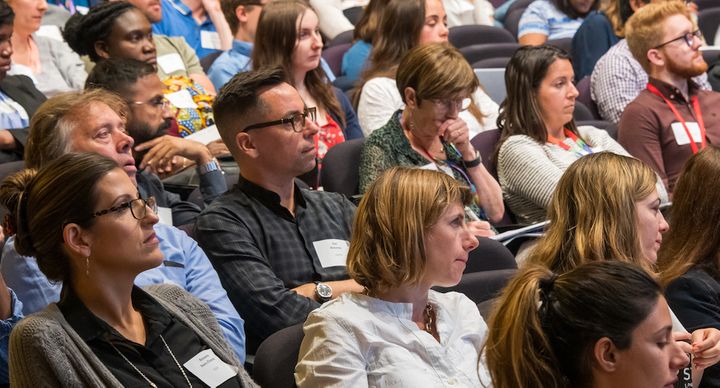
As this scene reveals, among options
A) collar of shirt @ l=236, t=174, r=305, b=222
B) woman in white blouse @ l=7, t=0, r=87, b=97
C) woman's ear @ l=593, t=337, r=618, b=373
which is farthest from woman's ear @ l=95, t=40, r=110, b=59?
woman's ear @ l=593, t=337, r=618, b=373

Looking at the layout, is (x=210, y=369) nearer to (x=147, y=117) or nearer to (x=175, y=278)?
(x=175, y=278)

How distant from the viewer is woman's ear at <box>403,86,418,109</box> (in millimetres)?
3723

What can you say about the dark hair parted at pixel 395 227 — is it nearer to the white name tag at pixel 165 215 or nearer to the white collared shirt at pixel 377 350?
the white collared shirt at pixel 377 350

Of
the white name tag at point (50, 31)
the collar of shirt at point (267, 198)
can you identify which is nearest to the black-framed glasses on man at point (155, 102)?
the collar of shirt at point (267, 198)

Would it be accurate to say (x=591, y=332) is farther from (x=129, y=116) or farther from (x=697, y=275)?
(x=129, y=116)

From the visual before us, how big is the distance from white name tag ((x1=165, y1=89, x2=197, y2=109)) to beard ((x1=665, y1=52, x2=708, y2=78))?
2048 mm

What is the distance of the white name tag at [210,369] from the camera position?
7.66 ft

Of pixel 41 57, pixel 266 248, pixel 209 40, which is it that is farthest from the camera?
pixel 209 40

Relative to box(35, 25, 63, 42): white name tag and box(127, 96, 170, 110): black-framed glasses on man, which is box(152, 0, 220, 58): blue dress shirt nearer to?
box(35, 25, 63, 42): white name tag

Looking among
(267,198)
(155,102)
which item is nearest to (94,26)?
(155,102)

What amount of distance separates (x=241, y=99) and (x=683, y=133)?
83.9 inches

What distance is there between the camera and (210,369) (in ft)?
7.72

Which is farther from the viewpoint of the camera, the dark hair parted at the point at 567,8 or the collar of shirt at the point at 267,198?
the dark hair parted at the point at 567,8

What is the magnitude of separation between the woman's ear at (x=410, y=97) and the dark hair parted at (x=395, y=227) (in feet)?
4.07
